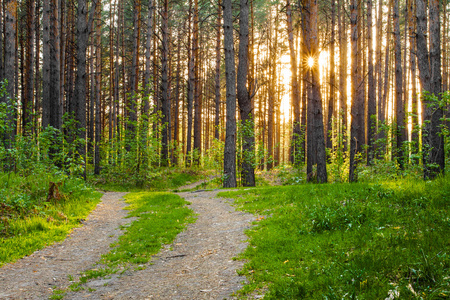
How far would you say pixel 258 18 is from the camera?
2869cm

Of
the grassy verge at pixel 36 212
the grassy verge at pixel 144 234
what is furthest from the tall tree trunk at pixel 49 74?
the grassy verge at pixel 144 234

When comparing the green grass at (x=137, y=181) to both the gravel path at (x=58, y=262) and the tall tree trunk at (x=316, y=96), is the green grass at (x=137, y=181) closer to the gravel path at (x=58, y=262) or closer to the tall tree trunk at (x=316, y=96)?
the gravel path at (x=58, y=262)

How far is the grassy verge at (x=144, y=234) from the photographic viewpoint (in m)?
5.14

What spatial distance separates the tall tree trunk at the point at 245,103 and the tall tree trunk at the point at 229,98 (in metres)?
0.50

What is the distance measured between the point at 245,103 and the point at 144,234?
28.5ft

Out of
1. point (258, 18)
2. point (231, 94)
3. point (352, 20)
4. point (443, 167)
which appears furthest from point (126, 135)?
point (258, 18)

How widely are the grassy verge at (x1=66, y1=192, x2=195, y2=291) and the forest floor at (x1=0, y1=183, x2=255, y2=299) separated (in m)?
→ 0.19

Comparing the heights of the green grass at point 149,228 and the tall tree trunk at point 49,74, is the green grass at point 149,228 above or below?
below

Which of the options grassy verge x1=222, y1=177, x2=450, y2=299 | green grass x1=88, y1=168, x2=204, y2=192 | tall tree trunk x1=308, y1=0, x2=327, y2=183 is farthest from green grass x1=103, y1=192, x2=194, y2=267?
tall tree trunk x1=308, y1=0, x2=327, y2=183

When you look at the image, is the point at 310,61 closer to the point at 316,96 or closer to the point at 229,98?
the point at 316,96

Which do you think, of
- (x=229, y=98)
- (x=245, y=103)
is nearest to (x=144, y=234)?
(x=229, y=98)

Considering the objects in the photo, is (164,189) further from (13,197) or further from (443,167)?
(443,167)

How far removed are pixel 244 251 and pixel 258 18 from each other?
28257 mm

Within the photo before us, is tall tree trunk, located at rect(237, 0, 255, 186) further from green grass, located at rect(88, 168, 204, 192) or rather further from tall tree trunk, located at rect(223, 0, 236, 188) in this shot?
green grass, located at rect(88, 168, 204, 192)
